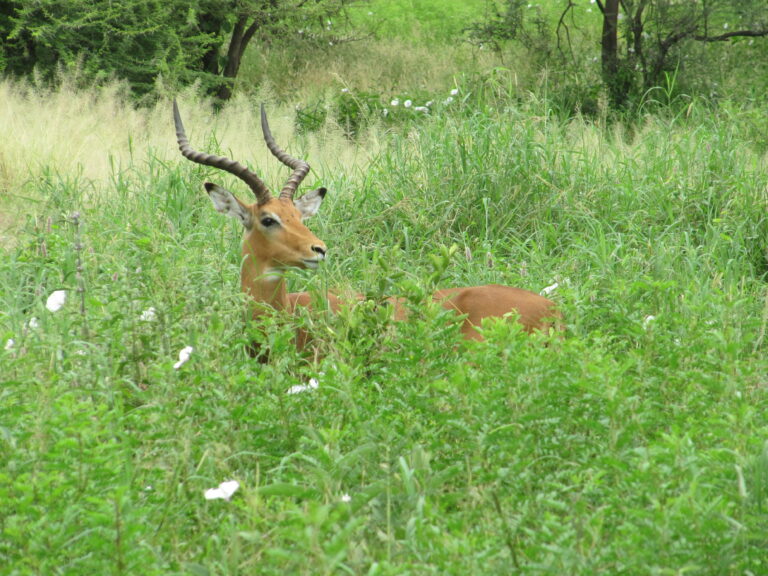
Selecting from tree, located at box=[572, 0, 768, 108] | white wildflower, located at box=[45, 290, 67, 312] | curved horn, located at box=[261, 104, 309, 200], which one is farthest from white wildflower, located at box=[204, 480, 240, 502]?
tree, located at box=[572, 0, 768, 108]

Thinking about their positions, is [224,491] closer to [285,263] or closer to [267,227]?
[285,263]

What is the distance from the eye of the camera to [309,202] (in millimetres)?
5133

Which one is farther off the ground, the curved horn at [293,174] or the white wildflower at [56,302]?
the curved horn at [293,174]

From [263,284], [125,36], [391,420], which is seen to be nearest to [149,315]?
[391,420]

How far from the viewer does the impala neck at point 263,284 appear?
4.26m

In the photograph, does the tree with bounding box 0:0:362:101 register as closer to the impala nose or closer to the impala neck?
the impala neck

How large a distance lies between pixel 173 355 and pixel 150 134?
5.55 metres

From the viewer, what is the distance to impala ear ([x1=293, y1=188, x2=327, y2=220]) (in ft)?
16.7

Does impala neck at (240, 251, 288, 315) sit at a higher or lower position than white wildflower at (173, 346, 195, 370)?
lower

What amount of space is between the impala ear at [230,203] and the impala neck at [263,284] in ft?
0.74

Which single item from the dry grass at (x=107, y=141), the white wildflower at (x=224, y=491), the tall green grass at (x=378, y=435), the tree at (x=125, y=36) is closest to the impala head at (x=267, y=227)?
the tall green grass at (x=378, y=435)

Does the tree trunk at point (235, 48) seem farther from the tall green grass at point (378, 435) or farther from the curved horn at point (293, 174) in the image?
the tall green grass at point (378, 435)

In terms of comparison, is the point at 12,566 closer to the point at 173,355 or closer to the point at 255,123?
the point at 173,355

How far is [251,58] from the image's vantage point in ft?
49.3
